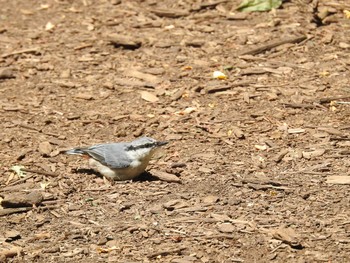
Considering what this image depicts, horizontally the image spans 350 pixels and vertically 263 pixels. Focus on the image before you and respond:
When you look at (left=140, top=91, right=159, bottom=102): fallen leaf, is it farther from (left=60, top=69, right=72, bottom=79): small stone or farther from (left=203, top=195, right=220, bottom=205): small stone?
(left=203, top=195, right=220, bottom=205): small stone

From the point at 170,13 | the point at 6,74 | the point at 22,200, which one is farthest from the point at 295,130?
the point at 6,74

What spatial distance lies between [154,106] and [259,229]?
122 inches

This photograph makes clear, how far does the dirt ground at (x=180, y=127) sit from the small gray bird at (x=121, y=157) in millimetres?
162

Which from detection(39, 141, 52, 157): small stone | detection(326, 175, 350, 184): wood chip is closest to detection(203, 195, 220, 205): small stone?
detection(326, 175, 350, 184): wood chip

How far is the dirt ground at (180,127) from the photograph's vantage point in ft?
23.1

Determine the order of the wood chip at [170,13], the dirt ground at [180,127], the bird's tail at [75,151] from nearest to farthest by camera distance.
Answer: the dirt ground at [180,127], the bird's tail at [75,151], the wood chip at [170,13]

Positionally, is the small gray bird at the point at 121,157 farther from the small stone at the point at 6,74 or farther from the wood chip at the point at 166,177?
the small stone at the point at 6,74

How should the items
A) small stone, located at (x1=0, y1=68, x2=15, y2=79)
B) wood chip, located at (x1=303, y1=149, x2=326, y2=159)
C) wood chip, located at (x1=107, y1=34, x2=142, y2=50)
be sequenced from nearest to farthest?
wood chip, located at (x1=303, y1=149, x2=326, y2=159), small stone, located at (x1=0, y1=68, x2=15, y2=79), wood chip, located at (x1=107, y1=34, x2=142, y2=50)

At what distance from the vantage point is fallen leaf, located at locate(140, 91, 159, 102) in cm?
988

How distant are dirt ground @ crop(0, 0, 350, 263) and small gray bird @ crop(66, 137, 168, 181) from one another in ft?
0.53

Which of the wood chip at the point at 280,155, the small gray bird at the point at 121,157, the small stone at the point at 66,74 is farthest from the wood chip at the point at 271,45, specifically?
the small gray bird at the point at 121,157

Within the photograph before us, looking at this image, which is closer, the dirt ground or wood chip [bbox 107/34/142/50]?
the dirt ground

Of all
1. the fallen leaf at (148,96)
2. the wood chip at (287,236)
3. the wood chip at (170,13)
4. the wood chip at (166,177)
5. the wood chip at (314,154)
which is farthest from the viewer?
the wood chip at (170,13)

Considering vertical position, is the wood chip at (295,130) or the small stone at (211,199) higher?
the small stone at (211,199)
